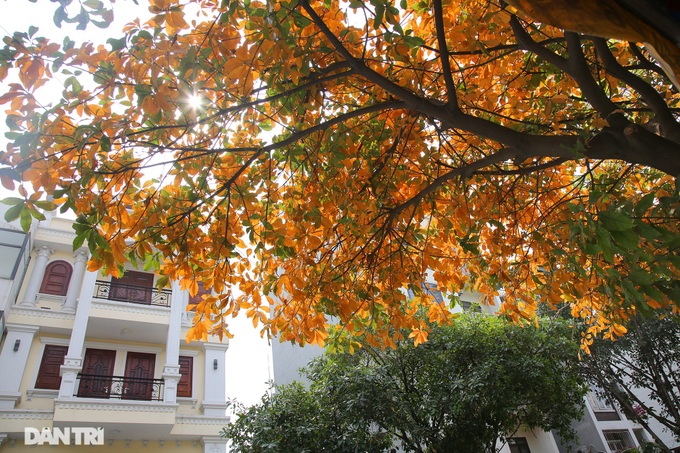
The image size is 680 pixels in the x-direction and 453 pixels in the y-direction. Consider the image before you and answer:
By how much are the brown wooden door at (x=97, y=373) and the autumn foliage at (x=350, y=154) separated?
9313 millimetres

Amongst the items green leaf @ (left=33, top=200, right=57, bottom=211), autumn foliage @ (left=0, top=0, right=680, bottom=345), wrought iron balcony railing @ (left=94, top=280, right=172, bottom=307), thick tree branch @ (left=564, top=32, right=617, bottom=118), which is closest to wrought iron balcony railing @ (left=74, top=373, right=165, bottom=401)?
wrought iron balcony railing @ (left=94, top=280, right=172, bottom=307)

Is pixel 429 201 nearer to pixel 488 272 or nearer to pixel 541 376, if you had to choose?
pixel 488 272

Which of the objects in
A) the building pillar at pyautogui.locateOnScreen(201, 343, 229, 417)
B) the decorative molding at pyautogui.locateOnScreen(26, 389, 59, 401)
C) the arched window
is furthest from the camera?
the arched window

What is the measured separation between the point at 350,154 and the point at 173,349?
33.2ft

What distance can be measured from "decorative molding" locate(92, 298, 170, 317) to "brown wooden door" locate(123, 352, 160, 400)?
4.19 feet

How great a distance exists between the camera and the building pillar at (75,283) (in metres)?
12.2

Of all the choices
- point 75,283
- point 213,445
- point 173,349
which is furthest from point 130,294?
point 213,445

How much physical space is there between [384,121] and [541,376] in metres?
6.81

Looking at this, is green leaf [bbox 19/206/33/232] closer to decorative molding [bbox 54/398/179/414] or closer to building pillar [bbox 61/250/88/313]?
decorative molding [bbox 54/398/179/414]

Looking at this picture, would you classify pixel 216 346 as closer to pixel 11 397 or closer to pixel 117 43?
pixel 11 397

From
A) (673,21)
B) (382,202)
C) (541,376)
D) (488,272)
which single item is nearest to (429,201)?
(382,202)

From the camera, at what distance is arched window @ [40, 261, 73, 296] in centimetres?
1248

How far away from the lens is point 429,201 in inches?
174

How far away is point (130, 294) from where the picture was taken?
44.3 feet
